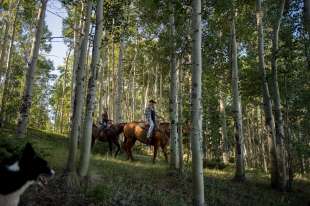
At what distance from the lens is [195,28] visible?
771cm

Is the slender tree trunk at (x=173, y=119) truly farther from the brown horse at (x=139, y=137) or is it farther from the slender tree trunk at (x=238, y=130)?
the slender tree trunk at (x=238, y=130)

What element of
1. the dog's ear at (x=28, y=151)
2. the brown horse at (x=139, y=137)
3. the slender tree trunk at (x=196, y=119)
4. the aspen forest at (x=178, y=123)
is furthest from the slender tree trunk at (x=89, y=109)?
the brown horse at (x=139, y=137)

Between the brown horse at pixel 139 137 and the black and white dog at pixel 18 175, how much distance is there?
10.3 meters

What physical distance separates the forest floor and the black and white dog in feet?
6.92

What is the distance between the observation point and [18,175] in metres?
4.59

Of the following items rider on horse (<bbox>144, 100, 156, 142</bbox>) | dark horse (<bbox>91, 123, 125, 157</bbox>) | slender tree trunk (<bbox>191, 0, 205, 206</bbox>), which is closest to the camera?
slender tree trunk (<bbox>191, 0, 205, 206</bbox>)

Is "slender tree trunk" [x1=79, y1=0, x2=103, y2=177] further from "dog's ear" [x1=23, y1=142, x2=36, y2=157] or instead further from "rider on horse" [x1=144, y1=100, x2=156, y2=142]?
"rider on horse" [x1=144, y1=100, x2=156, y2=142]

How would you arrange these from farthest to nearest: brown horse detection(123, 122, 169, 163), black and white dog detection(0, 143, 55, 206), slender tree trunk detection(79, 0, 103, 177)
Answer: brown horse detection(123, 122, 169, 163), slender tree trunk detection(79, 0, 103, 177), black and white dog detection(0, 143, 55, 206)

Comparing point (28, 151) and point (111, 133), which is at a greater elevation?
point (111, 133)

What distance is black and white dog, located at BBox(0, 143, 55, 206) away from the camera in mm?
4547

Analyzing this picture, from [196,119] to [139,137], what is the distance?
8880mm

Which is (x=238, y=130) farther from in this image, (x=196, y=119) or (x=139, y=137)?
(x=196, y=119)

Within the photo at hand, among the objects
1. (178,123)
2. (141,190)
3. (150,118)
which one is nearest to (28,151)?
(141,190)

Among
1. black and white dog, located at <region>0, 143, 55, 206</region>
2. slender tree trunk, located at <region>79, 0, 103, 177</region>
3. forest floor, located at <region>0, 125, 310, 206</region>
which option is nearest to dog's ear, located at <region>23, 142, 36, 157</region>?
black and white dog, located at <region>0, 143, 55, 206</region>
